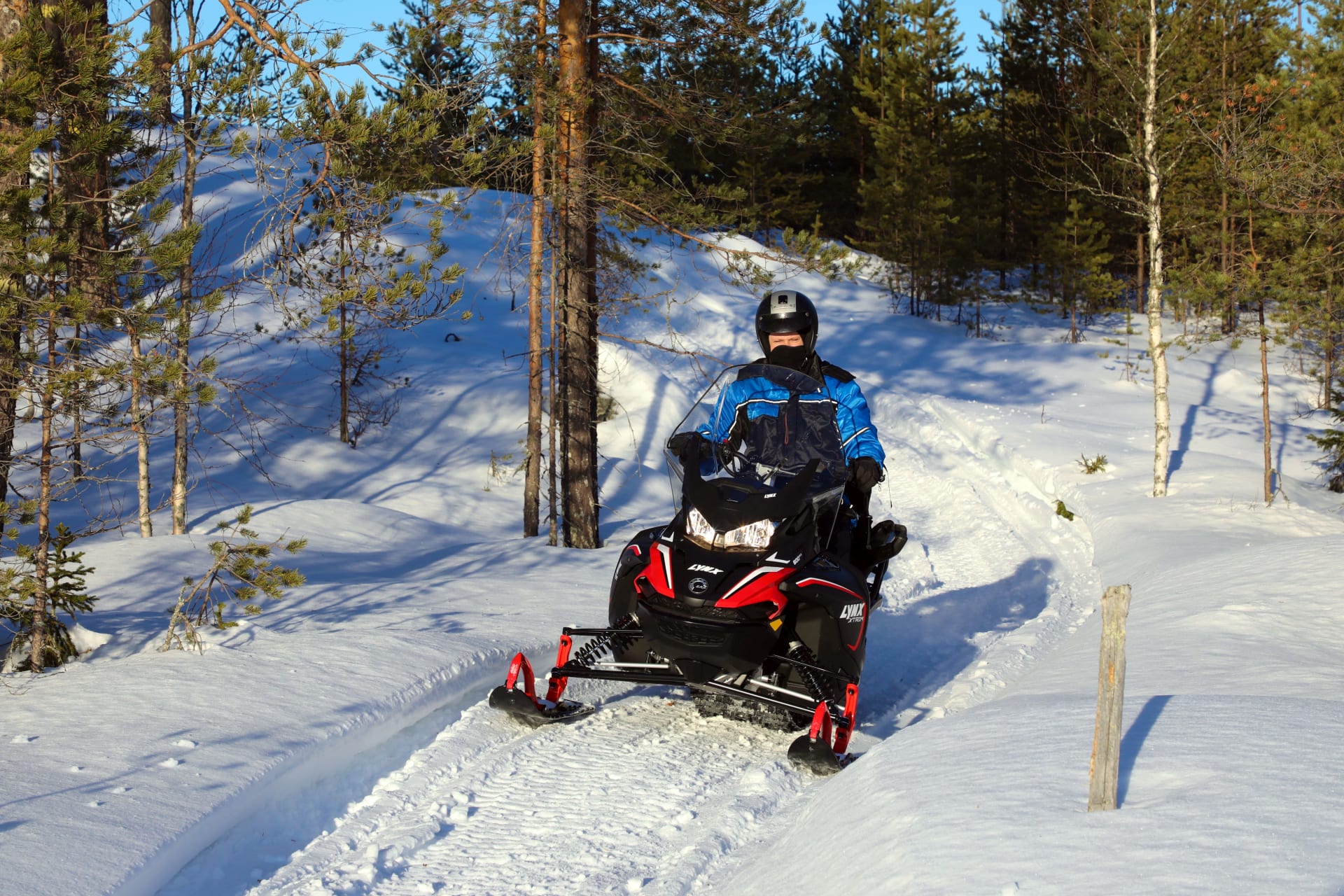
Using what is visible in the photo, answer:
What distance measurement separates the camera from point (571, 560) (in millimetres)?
10008

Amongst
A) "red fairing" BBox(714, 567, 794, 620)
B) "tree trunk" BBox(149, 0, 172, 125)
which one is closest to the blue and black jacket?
"red fairing" BBox(714, 567, 794, 620)

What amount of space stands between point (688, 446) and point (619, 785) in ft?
5.83

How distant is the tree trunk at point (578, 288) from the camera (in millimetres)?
10438

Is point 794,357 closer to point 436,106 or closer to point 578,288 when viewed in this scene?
point 436,106

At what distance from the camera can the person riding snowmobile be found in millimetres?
5820

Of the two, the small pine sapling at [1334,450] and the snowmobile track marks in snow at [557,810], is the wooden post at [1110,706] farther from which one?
the small pine sapling at [1334,450]

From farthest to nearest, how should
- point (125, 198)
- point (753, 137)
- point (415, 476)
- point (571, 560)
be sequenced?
point (415, 476), point (753, 137), point (571, 560), point (125, 198)

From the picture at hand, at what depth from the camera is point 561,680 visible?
18.1 ft

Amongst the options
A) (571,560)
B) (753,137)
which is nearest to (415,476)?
(571,560)

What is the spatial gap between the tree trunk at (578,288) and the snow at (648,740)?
1004mm

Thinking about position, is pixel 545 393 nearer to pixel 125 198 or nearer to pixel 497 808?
pixel 125 198

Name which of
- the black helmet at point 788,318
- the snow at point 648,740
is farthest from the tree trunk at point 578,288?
the black helmet at point 788,318

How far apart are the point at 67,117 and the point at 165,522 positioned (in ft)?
27.9

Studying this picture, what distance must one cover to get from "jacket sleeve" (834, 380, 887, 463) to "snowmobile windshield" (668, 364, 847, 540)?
0.32ft
